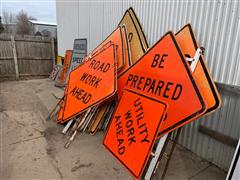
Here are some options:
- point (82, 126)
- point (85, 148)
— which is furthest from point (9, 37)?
point (85, 148)

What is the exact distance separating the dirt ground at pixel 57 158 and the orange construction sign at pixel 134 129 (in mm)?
369

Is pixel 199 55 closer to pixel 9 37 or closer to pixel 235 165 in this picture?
pixel 235 165

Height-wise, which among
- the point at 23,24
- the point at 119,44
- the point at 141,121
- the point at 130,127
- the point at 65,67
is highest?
the point at 23,24

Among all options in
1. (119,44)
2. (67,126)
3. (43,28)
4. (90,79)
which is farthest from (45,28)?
(67,126)

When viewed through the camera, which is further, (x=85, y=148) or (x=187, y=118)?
(x=85, y=148)

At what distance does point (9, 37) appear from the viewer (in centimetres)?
686

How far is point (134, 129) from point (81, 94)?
4.56 feet

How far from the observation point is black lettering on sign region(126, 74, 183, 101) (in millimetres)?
1783

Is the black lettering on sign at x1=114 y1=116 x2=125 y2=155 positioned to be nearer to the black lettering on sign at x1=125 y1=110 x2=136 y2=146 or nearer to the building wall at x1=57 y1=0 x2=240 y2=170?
the black lettering on sign at x1=125 y1=110 x2=136 y2=146

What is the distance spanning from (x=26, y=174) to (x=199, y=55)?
223cm

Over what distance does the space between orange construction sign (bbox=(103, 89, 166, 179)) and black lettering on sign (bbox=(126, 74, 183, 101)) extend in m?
0.18

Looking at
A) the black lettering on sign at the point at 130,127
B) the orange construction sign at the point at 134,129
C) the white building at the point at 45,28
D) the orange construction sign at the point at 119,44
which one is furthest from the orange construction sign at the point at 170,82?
the white building at the point at 45,28

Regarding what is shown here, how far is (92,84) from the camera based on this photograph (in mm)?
2846

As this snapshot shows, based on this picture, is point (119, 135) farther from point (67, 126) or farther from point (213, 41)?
point (213, 41)
